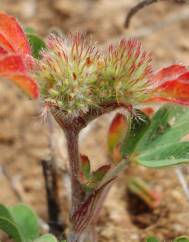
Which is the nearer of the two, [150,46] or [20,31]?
[20,31]

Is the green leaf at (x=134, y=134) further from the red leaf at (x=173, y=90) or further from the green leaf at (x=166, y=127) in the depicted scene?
the red leaf at (x=173, y=90)

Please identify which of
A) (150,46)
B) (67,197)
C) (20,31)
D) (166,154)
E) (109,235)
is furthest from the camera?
(150,46)

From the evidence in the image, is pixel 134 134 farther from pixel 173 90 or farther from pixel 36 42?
pixel 36 42

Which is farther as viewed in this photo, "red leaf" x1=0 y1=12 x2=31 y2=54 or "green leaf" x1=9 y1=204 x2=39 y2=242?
"green leaf" x1=9 y1=204 x2=39 y2=242

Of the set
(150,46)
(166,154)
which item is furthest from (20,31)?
(150,46)

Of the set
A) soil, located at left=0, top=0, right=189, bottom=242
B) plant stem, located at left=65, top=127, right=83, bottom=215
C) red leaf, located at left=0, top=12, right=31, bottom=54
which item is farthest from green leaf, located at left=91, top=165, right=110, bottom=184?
red leaf, located at left=0, top=12, right=31, bottom=54

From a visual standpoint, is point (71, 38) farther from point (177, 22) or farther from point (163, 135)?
point (177, 22)

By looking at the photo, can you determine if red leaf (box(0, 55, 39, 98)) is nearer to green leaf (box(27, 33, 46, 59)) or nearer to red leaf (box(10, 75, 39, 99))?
red leaf (box(10, 75, 39, 99))
